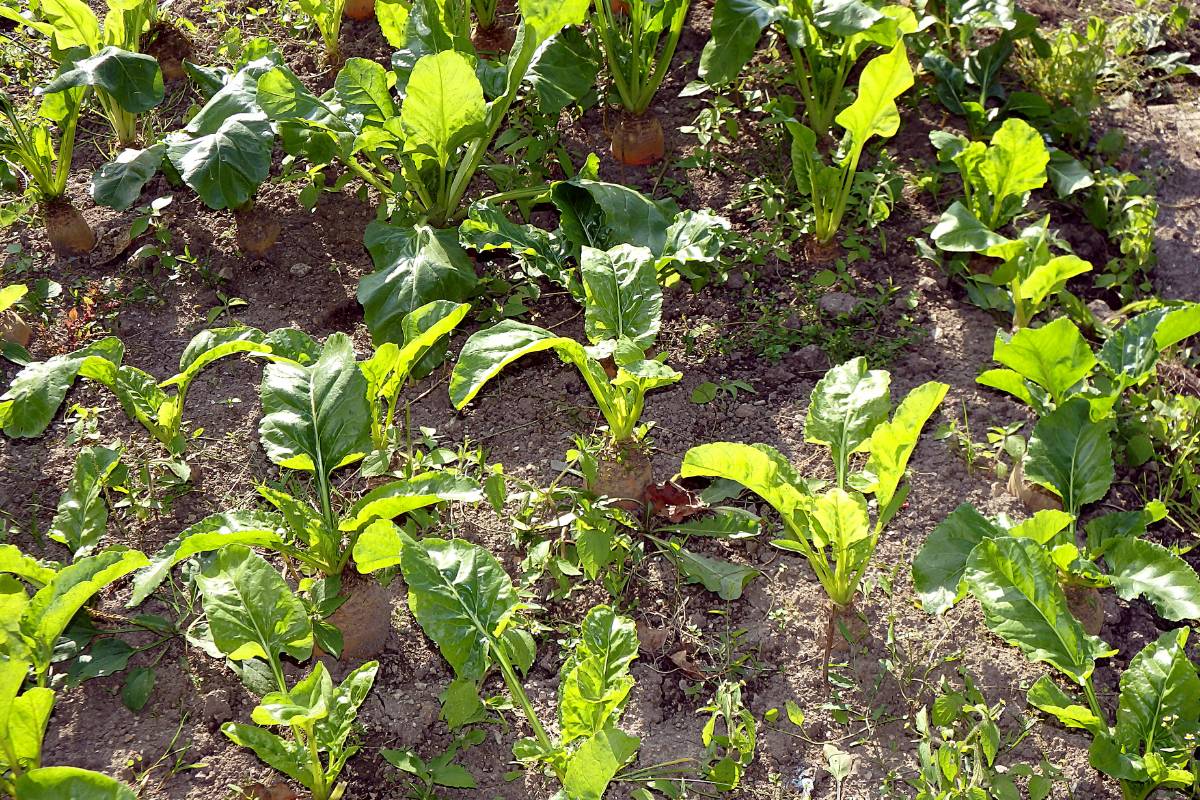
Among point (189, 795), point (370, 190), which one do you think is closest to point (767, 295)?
point (370, 190)

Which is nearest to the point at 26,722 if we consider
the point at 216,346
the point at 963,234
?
the point at 216,346

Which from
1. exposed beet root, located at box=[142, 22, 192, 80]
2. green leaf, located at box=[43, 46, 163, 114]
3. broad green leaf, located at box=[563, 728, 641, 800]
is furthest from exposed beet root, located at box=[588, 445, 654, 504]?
exposed beet root, located at box=[142, 22, 192, 80]

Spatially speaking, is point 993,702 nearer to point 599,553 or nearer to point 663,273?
point 599,553

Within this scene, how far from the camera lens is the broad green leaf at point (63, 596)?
2.39 meters

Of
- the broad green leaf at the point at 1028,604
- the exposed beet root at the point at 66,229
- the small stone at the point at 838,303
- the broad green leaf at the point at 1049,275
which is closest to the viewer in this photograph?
the broad green leaf at the point at 1028,604

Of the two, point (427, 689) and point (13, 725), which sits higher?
point (13, 725)

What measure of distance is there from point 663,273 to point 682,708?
1.44 meters

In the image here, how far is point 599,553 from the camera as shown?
9.22ft

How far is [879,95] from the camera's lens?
332cm

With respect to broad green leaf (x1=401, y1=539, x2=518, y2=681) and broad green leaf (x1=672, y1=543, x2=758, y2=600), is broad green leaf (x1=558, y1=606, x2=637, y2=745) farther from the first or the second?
broad green leaf (x1=672, y1=543, x2=758, y2=600)

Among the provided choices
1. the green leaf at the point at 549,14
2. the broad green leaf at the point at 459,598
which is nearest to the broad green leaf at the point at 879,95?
the green leaf at the point at 549,14

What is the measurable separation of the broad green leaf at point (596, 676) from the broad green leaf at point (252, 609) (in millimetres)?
600

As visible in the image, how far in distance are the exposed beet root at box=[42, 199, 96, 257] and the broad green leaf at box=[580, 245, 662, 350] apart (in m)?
1.90

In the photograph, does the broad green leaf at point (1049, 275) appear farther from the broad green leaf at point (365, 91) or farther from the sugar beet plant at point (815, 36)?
the broad green leaf at point (365, 91)
